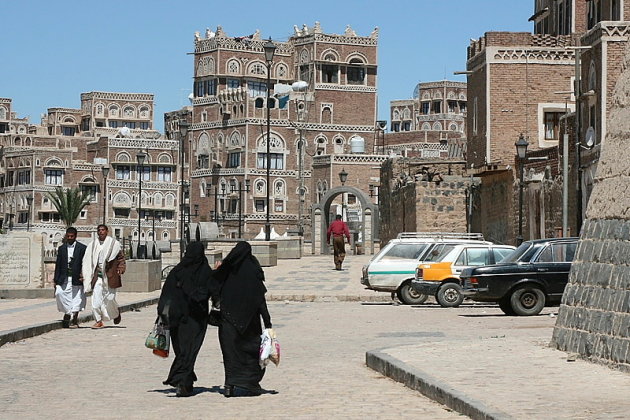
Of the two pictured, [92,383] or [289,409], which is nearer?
[289,409]

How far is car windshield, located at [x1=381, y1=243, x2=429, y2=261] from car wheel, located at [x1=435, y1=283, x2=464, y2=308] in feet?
5.26

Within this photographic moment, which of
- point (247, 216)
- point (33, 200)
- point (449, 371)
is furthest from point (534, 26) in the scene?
point (33, 200)

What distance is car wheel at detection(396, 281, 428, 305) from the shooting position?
29.0m

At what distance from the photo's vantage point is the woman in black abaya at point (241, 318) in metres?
12.6

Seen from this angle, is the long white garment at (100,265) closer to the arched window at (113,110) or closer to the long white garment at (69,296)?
the long white garment at (69,296)

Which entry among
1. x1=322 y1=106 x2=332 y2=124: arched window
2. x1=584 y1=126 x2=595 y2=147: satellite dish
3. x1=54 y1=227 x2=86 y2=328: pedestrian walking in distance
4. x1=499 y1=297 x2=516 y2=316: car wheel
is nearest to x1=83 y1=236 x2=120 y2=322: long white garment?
x1=54 y1=227 x2=86 y2=328: pedestrian walking in distance

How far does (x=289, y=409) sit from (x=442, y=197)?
43052mm

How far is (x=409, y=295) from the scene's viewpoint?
29.2 m

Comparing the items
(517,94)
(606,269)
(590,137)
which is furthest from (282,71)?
(606,269)

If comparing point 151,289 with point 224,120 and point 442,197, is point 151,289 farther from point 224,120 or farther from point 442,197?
point 224,120

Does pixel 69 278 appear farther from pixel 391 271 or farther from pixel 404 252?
pixel 404 252

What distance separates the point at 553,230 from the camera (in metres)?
39.5

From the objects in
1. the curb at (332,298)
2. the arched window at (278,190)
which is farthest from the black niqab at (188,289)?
the arched window at (278,190)

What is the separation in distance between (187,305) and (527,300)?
12278 millimetres
